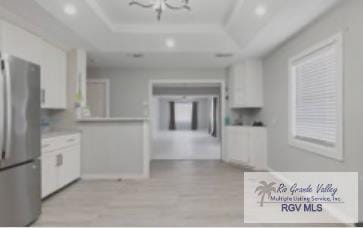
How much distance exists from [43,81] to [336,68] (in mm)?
3921

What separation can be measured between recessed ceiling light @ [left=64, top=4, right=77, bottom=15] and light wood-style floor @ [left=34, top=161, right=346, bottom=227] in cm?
245

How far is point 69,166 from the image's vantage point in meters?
4.11

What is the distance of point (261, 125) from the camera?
17.8 feet

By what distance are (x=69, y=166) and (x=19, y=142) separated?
1.75 metres

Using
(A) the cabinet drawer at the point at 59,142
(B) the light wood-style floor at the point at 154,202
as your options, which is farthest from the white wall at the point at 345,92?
(A) the cabinet drawer at the point at 59,142

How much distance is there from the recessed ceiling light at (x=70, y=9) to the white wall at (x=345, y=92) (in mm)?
3016

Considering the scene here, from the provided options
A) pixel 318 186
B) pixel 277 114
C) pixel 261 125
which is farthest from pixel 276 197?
pixel 261 125

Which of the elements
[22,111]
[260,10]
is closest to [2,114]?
[22,111]

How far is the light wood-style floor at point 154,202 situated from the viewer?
283 centimetres

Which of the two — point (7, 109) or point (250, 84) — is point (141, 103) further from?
point (7, 109)

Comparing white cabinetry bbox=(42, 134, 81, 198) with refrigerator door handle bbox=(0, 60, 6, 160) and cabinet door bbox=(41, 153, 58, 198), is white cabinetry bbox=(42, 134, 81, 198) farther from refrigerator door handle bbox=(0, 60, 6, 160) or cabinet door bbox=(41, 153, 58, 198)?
refrigerator door handle bbox=(0, 60, 6, 160)

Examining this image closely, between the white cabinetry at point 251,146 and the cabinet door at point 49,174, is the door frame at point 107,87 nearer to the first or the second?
the cabinet door at point 49,174

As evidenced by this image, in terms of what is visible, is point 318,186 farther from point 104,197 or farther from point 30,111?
point 30,111

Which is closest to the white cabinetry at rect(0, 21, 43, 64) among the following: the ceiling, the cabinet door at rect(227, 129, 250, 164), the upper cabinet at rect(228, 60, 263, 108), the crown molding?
the ceiling
